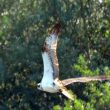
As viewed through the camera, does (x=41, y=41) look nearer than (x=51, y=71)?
No

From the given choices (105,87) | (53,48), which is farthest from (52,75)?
(105,87)

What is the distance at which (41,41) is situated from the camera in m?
12.7

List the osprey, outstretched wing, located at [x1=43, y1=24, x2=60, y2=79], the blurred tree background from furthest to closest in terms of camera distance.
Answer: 1. the blurred tree background
2. the osprey
3. outstretched wing, located at [x1=43, y1=24, x2=60, y2=79]

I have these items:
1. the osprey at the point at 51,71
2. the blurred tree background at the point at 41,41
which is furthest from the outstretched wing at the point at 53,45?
the blurred tree background at the point at 41,41

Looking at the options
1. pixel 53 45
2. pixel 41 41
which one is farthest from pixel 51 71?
pixel 41 41

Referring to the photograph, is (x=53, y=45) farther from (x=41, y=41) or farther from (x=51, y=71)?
(x=41, y=41)

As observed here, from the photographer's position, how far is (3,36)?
43.6ft

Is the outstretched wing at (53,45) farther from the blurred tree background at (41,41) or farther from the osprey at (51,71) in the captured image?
the blurred tree background at (41,41)

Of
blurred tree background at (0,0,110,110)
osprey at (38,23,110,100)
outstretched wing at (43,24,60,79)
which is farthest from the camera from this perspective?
blurred tree background at (0,0,110,110)

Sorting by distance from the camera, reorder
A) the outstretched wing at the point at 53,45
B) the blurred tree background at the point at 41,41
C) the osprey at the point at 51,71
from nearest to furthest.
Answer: the outstretched wing at the point at 53,45 < the osprey at the point at 51,71 < the blurred tree background at the point at 41,41

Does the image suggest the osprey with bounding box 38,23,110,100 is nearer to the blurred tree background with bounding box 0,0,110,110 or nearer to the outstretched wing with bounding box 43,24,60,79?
the outstretched wing with bounding box 43,24,60,79

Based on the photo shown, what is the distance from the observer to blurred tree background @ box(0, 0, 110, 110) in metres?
12.7

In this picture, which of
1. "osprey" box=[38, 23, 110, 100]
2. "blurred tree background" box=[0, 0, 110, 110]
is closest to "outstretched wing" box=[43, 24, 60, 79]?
"osprey" box=[38, 23, 110, 100]

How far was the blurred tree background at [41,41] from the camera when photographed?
1266 cm
